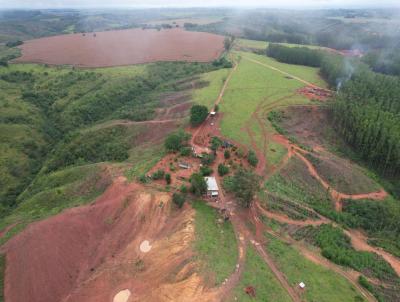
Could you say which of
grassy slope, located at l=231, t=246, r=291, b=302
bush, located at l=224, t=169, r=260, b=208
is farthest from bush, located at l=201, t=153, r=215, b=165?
grassy slope, located at l=231, t=246, r=291, b=302

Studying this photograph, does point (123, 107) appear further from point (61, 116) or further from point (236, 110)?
point (236, 110)

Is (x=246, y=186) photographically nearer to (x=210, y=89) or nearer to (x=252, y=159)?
(x=252, y=159)

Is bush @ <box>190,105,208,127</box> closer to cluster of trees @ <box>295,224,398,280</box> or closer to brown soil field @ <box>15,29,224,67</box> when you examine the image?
cluster of trees @ <box>295,224,398,280</box>

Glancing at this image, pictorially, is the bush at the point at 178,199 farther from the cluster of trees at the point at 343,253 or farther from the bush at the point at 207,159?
the cluster of trees at the point at 343,253

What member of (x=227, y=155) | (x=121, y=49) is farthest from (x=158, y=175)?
(x=121, y=49)

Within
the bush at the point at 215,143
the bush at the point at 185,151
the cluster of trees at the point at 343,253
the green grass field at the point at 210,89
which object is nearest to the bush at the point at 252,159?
the bush at the point at 215,143

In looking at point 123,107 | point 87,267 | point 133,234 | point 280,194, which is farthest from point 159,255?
point 123,107
